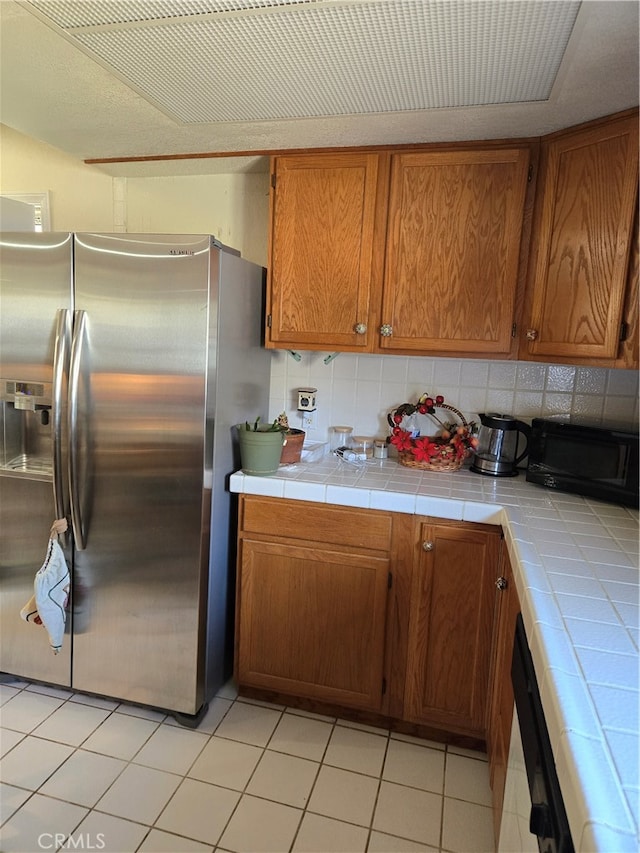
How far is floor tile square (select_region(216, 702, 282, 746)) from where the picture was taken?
1.96 metres

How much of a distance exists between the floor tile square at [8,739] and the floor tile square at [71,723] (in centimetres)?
5

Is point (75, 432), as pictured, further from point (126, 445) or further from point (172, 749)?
point (172, 749)

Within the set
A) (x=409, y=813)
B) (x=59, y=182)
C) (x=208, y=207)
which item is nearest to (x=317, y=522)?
(x=409, y=813)

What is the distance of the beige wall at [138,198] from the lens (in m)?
2.50

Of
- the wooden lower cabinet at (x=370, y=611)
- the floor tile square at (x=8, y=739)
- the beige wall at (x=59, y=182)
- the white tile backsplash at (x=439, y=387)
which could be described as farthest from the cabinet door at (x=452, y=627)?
the beige wall at (x=59, y=182)

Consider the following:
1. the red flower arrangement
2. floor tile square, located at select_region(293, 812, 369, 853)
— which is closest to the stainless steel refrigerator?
floor tile square, located at select_region(293, 812, 369, 853)

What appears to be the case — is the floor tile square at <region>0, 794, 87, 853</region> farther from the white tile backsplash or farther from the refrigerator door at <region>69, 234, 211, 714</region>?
the white tile backsplash

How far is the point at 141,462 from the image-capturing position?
1.91 meters

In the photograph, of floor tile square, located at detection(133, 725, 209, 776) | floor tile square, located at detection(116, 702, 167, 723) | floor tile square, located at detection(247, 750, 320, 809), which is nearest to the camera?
floor tile square, located at detection(247, 750, 320, 809)

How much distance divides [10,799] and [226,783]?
65cm

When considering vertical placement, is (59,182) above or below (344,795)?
above

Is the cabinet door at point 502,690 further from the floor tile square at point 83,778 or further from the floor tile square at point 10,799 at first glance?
the floor tile square at point 10,799

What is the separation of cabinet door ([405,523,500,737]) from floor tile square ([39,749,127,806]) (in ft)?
3.42

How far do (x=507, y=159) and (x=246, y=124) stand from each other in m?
0.94
